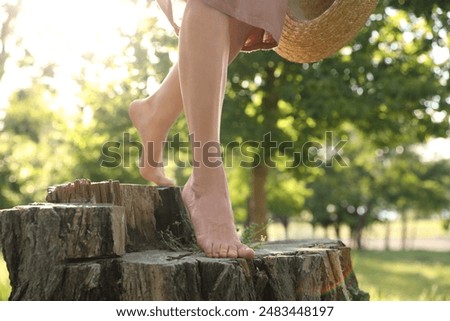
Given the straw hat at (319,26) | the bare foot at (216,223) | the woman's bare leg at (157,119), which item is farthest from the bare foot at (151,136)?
the straw hat at (319,26)

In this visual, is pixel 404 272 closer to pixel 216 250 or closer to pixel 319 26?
pixel 319 26

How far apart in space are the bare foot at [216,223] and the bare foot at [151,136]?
0.50m

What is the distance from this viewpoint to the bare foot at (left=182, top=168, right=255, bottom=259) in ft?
7.48

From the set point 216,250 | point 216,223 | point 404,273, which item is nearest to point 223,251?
point 216,250

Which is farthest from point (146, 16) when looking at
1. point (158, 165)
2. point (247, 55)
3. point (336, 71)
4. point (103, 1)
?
point (158, 165)

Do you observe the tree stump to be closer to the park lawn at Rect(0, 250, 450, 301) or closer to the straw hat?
the straw hat

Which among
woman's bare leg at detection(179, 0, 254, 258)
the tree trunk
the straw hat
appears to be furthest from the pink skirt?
the tree trunk

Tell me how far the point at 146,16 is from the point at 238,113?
1477 millimetres

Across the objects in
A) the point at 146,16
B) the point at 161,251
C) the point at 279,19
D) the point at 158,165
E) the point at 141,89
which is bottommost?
the point at 161,251

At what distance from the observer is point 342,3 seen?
2533 millimetres

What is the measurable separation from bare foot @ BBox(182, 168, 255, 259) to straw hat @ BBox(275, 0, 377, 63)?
73 cm

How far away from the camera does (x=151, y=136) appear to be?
114 inches
